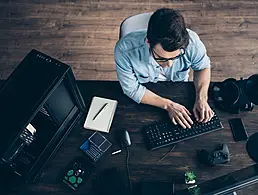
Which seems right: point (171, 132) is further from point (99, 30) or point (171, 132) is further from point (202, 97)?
point (99, 30)

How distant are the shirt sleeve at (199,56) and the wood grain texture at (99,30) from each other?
3.09ft

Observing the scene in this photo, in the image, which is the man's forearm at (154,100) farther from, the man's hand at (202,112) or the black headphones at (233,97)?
the black headphones at (233,97)

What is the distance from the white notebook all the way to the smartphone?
63 cm

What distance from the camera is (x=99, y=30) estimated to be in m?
3.10

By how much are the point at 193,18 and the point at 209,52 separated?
371 millimetres

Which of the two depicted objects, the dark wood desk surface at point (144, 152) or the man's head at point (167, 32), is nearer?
the man's head at point (167, 32)

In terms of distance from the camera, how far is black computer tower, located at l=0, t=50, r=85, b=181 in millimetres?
1427

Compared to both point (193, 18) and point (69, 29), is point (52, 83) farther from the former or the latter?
point (193, 18)

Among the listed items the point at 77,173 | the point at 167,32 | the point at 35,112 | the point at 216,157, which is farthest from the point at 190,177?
the point at 35,112

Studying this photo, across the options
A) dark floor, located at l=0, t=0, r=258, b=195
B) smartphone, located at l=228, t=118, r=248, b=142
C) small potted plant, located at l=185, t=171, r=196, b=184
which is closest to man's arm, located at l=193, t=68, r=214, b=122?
smartphone, located at l=228, t=118, r=248, b=142

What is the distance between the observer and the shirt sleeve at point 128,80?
1.84 meters

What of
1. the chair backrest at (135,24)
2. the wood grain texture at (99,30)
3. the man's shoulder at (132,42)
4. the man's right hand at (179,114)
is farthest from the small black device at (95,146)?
→ the wood grain texture at (99,30)

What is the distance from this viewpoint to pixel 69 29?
3.12 metres

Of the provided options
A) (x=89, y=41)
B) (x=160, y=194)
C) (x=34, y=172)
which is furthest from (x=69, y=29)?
(x=160, y=194)
